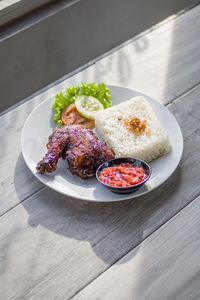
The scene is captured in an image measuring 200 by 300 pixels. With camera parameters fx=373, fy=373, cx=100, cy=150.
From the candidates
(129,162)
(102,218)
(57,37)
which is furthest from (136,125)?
(57,37)

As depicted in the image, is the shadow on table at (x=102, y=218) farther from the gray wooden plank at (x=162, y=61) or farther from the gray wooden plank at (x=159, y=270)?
the gray wooden plank at (x=162, y=61)

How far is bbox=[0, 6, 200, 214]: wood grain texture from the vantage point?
184 centimetres

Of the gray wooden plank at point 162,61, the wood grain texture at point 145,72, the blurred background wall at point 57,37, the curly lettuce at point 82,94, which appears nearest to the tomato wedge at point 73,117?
the curly lettuce at point 82,94

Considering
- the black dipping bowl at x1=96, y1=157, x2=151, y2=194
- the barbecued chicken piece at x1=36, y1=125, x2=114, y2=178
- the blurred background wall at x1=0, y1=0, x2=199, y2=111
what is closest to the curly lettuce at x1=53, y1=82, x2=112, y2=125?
the barbecued chicken piece at x1=36, y1=125, x2=114, y2=178

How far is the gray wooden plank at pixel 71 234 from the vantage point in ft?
4.49

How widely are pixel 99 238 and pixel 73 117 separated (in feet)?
2.42

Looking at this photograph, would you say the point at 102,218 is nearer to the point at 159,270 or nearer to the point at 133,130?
the point at 159,270

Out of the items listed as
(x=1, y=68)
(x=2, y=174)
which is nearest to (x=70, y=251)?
(x=2, y=174)

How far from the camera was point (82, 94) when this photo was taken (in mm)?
2053

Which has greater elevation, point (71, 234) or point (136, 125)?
point (136, 125)

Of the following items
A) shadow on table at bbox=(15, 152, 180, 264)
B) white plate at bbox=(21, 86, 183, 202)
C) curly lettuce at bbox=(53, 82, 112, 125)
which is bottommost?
shadow on table at bbox=(15, 152, 180, 264)

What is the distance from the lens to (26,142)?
1.78 m

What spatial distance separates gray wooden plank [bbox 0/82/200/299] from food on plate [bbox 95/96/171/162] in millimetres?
159

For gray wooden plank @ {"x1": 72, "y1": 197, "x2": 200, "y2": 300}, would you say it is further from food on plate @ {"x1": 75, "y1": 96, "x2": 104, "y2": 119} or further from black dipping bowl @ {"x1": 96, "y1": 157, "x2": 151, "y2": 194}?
food on plate @ {"x1": 75, "y1": 96, "x2": 104, "y2": 119}
